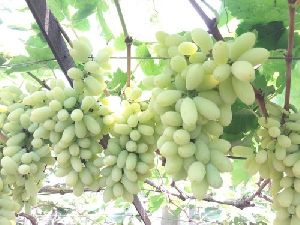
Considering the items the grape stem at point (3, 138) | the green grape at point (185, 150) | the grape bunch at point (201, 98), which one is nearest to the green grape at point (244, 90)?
the grape bunch at point (201, 98)

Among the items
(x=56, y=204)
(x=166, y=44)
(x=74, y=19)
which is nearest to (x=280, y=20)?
(x=166, y=44)

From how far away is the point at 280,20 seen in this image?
3.07 ft

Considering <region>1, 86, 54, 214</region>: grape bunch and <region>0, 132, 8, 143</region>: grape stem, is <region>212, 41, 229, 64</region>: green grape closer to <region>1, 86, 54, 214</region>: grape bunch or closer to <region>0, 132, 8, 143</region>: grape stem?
<region>1, 86, 54, 214</region>: grape bunch

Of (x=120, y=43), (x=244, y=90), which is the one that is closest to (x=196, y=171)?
(x=244, y=90)

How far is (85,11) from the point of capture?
1.27 meters

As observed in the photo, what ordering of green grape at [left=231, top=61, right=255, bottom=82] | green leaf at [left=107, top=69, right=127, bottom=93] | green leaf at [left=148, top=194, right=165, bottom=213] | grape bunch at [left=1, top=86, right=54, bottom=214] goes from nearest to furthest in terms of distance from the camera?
1. green grape at [left=231, top=61, right=255, bottom=82]
2. grape bunch at [left=1, top=86, right=54, bottom=214]
3. green leaf at [left=107, top=69, right=127, bottom=93]
4. green leaf at [left=148, top=194, right=165, bottom=213]

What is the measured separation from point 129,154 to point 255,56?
0.32m

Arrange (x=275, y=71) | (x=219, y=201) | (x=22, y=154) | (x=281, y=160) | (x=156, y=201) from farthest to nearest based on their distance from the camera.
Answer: (x=156, y=201) < (x=219, y=201) < (x=275, y=71) < (x=22, y=154) < (x=281, y=160)

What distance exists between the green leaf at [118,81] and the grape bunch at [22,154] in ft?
0.82

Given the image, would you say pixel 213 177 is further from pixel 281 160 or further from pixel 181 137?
pixel 281 160

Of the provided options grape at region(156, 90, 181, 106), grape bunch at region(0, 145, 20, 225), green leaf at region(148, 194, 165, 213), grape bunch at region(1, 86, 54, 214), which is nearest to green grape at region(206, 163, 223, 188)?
grape at region(156, 90, 181, 106)

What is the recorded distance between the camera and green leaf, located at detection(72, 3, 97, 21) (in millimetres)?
1271

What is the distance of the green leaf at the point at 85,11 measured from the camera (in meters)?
1.27

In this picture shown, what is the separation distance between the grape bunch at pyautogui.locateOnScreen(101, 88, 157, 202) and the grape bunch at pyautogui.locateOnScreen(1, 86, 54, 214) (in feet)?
0.48
